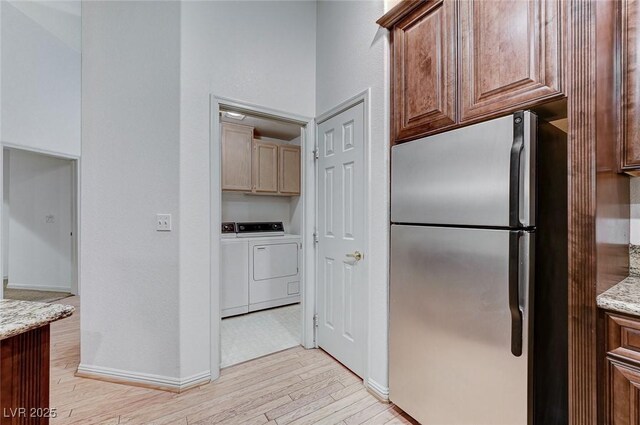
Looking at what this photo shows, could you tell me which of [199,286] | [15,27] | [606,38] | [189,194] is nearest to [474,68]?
[606,38]

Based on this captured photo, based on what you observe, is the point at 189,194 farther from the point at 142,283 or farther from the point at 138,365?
the point at 138,365

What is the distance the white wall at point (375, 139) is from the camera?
6.24 feet

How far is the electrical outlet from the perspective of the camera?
80.1 inches

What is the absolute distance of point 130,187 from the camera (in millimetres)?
2125

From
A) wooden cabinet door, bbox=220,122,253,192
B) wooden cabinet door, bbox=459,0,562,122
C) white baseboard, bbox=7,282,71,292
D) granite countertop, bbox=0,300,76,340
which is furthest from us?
white baseboard, bbox=7,282,71,292

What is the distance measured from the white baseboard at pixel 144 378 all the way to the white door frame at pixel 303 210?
12 cm

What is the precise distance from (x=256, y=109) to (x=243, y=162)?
158cm

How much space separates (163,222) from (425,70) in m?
1.91

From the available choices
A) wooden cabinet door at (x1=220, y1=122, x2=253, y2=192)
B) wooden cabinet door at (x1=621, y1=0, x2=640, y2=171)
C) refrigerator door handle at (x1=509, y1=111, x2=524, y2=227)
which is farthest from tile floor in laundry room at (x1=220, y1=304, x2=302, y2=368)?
wooden cabinet door at (x1=621, y1=0, x2=640, y2=171)

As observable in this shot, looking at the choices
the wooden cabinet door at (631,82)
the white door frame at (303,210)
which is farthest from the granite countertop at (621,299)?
the white door frame at (303,210)

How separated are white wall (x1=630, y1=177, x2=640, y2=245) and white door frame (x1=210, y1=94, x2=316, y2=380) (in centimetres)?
197

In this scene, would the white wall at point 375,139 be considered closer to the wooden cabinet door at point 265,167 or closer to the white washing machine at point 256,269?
the white washing machine at point 256,269

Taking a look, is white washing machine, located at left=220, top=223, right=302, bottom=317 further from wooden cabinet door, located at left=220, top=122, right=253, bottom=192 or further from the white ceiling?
the white ceiling

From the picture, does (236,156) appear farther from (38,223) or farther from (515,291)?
(38,223)
